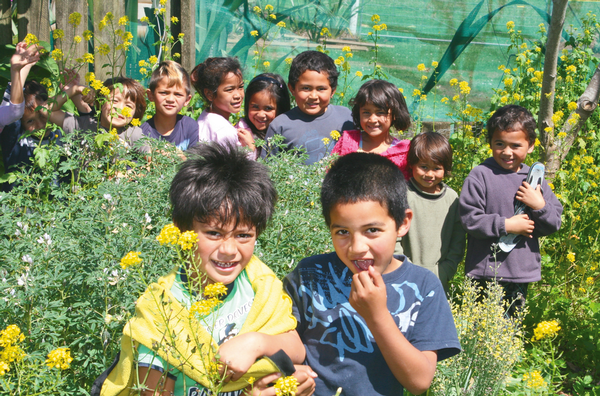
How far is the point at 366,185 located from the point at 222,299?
60 cm

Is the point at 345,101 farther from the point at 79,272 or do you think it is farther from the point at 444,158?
the point at 79,272

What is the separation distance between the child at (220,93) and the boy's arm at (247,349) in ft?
8.46

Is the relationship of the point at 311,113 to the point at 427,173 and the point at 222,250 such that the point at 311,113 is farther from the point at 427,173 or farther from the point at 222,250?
the point at 222,250

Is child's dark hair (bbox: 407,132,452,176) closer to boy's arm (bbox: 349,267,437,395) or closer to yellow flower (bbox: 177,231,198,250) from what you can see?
boy's arm (bbox: 349,267,437,395)

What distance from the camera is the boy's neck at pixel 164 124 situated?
4.00 metres

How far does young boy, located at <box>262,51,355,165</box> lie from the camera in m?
3.91

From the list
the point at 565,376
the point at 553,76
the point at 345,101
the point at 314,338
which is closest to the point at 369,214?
the point at 314,338

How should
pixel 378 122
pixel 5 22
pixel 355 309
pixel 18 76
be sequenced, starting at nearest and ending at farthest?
pixel 355 309 → pixel 18 76 → pixel 378 122 → pixel 5 22

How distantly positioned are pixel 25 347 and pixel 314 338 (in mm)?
1023

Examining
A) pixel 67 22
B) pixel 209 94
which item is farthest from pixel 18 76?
pixel 209 94

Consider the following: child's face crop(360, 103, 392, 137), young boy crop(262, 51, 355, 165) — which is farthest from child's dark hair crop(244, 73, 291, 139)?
child's face crop(360, 103, 392, 137)

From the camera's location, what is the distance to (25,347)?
184 cm

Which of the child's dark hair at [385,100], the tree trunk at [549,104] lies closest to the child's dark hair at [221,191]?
the child's dark hair at [385,100]

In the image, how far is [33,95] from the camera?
366 centimetres
